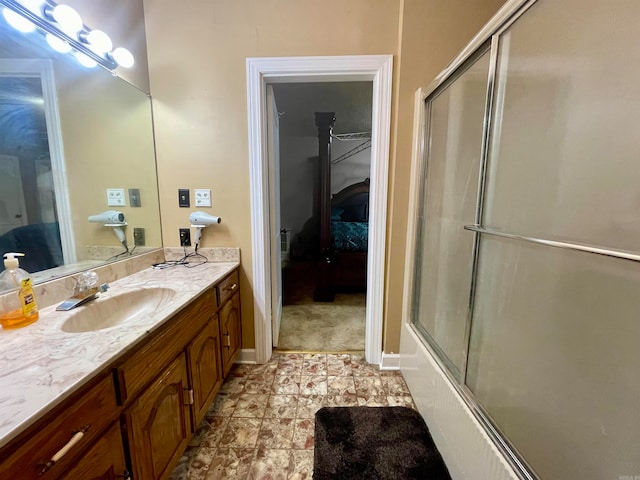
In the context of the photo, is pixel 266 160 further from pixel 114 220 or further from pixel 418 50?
pixel 418 50

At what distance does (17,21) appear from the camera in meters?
0.98

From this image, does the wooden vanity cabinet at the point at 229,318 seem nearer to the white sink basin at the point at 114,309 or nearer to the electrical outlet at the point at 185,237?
the white sink basin at the point at 114,309

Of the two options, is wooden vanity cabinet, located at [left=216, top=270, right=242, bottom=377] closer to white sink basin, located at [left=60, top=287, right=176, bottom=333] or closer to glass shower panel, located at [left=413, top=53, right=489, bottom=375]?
white sink basin, located at [left=60, top=287, right=176, bottom=333]

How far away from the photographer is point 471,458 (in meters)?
0.96

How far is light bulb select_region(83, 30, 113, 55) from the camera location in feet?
3.96

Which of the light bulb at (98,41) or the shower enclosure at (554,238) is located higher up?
the light bulb at (98,41)

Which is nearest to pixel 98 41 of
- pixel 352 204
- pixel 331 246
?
pixel 331 246

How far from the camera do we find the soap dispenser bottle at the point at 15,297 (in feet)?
2.79

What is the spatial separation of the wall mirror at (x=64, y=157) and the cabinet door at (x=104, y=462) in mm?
758

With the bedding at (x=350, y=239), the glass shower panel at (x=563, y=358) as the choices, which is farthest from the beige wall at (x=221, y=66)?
the bedding at (x=350, y=239)

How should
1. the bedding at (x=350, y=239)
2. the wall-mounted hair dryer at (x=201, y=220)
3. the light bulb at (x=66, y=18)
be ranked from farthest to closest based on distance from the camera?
the bedding at (x=350, y=239) → the wall-mounted hair dryer at (x=201, y=220) → the light bulb at (x=66, y=18)

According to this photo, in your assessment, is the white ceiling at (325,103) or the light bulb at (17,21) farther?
the white ceiling at (325,103)

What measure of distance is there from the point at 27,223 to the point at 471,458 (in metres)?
1.95

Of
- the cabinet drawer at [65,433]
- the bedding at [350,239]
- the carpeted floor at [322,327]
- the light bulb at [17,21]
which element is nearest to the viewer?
the cabinet drawer at [65,433]
